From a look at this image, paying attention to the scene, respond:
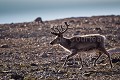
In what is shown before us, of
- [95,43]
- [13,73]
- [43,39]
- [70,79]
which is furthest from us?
[43,39]

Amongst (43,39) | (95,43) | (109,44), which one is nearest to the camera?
(95,43)

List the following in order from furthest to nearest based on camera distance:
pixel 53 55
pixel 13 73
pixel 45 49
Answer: pixel 45 49, pixel 53 55, pixel 13 73

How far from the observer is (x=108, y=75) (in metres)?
16.4

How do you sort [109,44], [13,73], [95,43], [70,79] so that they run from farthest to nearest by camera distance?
[109,44], [95,43], [13,73], [70,79]

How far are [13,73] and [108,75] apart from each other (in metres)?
4.59

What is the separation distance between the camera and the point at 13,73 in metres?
17.1

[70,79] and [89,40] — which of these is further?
[89,40]

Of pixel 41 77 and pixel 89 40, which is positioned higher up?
pixel 89 40

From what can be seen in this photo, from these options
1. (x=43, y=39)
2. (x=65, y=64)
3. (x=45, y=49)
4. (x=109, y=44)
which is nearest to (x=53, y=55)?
(x=45, y=49)

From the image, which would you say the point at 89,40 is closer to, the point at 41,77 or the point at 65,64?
the point at 65,64

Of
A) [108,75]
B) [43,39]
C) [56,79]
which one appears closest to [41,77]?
[56,79]

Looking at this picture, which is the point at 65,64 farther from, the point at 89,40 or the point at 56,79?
the point at 56,79

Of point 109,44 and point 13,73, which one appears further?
point 109,44

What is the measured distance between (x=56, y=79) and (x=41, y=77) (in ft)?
2.69
